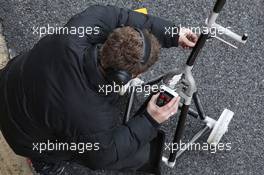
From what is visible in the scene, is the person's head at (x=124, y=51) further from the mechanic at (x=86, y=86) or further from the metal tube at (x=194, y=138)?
the metal tube at (x=194, y=138)

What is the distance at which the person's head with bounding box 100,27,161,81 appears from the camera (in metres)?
1.63

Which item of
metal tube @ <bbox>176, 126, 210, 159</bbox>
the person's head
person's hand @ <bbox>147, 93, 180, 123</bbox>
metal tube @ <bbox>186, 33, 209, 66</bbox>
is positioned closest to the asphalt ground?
metal tube @ <bbox>176, 126, 210, 159</bbox>

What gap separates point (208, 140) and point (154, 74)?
53cm

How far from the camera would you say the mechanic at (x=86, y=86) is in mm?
1670

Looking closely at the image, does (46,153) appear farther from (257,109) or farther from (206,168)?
(257,109)

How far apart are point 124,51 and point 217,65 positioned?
1.26 m

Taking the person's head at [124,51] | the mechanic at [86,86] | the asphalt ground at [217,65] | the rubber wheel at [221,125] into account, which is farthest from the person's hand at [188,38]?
the asphalt ground at [217,65]

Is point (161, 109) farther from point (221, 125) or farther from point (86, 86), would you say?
point (221, 125)

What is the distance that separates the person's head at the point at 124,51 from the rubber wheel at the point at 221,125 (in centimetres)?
92

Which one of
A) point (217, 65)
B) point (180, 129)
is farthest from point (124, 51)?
point (217, 65)

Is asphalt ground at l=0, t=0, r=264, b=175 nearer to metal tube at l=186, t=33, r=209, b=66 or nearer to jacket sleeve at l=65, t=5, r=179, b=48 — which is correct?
jacket sleeve at l=65, t=5, r=179, b=48

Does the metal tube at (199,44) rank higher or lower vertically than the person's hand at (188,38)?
higher

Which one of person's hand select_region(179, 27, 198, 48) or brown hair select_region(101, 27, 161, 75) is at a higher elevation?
brown hair select_region(101, 27, 161, 75)

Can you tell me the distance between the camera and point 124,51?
5.36 ft
